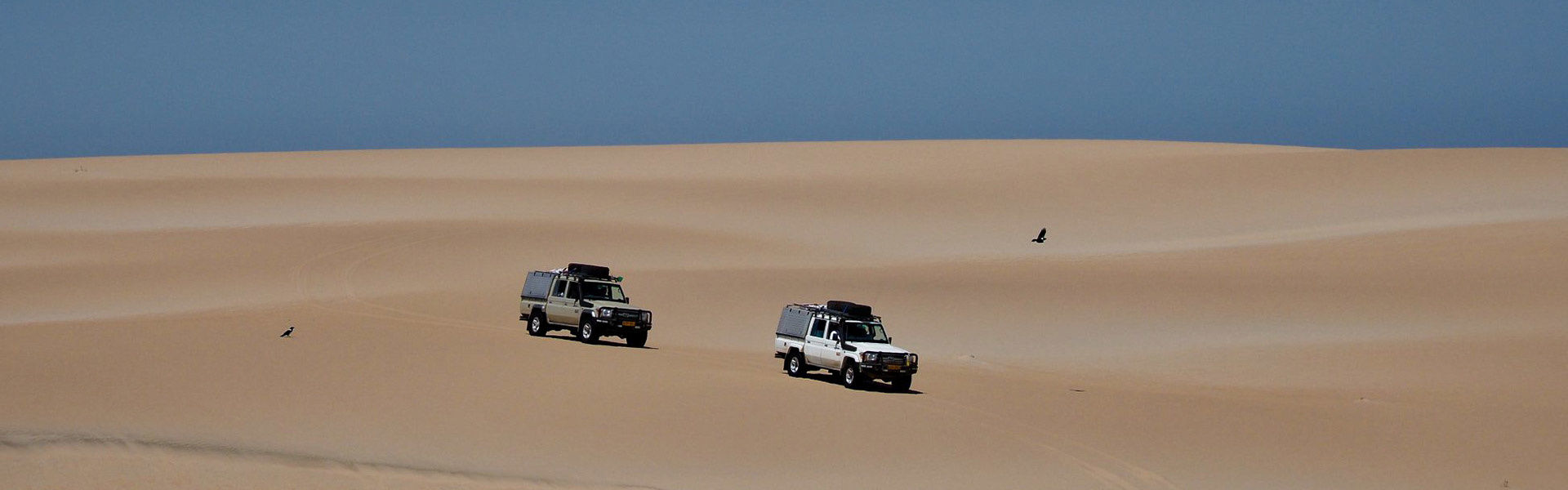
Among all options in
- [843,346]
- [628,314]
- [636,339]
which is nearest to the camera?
[843,346]

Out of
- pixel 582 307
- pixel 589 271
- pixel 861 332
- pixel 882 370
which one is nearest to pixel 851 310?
pixel 861 332

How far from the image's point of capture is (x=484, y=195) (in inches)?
Answer: 2324

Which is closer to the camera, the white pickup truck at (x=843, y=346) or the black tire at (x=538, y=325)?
the white pickup truck at (x=843, y=346)

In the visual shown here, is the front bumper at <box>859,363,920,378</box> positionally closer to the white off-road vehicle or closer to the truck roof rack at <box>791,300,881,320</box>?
the truck roof rack at <box>791,300,881,320</box>

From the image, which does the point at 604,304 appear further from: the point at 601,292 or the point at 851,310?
the point at 851,310

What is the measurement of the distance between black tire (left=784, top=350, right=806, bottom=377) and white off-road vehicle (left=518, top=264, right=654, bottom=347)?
3.83 metres

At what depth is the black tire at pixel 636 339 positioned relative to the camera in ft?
86.3

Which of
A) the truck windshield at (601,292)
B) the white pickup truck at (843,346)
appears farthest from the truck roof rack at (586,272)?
the white pickup truck at (843,346)

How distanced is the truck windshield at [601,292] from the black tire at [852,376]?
684cm

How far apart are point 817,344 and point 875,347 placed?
1.10m

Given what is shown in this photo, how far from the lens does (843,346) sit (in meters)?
21.6

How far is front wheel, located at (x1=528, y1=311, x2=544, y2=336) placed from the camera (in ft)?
90.0

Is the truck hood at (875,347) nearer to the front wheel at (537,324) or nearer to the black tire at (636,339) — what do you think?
the black tire at (636,339)

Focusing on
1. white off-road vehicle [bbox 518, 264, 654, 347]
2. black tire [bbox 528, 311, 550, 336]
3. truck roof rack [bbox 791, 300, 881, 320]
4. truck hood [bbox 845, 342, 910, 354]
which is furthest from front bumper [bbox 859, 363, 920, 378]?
black tire [bbox 528, 311, 550, 336]
